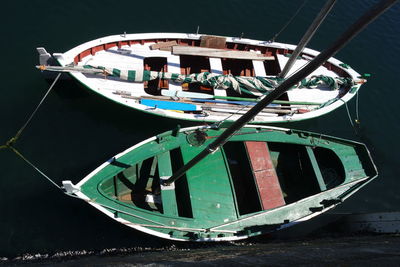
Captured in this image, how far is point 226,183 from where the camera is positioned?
13297mm

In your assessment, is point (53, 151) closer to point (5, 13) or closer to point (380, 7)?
point (5, 13)

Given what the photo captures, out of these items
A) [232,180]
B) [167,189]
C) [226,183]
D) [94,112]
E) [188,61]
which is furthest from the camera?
[188,61]

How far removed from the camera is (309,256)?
9352 millimetres

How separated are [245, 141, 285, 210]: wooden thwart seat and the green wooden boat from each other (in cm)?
4

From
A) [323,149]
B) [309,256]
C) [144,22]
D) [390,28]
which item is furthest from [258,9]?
[309,256]

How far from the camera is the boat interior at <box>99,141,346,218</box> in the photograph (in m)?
12.7

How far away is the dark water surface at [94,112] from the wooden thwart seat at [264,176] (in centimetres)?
476

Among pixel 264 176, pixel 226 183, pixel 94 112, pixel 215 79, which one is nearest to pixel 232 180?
pixel 226 183

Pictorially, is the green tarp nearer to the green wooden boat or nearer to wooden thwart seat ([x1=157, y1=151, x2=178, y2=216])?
the green wooden boat

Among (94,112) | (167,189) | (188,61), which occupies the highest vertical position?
(188,61)

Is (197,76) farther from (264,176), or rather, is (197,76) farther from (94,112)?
(264,176)

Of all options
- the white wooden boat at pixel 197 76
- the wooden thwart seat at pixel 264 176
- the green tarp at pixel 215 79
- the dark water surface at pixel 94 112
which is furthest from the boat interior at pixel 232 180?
the green tarp at pixel 215 79

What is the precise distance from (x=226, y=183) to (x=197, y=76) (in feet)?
19.5

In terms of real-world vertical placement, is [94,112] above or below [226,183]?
above
